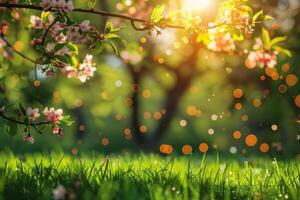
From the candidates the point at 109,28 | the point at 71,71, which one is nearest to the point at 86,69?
the point at 71,71

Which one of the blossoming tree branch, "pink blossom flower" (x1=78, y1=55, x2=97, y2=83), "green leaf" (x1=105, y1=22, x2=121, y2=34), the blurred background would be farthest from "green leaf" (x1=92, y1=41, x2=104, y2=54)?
the blurred background

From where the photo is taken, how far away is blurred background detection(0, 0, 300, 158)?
32.6ft

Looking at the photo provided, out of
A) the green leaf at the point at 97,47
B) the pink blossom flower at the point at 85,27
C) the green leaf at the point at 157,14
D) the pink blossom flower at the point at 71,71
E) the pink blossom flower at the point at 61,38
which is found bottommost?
the pink blossom flower at the point at 71,71

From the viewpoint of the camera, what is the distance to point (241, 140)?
24.8 meters

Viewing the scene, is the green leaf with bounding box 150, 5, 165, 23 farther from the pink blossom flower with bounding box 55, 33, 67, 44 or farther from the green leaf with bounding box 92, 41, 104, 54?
the pink blossom flower with bounding box 55, 33, 67, 44

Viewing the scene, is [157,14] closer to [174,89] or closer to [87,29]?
[87,29]

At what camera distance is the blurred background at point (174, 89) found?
32.6ft

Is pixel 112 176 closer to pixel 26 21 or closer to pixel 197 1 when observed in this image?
pixel 197 1

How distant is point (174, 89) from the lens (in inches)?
749

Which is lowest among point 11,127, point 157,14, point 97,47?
point 11,127

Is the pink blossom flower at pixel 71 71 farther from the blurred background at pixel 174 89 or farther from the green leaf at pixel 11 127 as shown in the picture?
the blurred background at pixel 174 89

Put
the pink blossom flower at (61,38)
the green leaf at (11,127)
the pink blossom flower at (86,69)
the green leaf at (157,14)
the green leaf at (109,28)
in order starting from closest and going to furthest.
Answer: the green leaf at (157,14)
the green leaf at (109,28)
the green leaf at (11,127)
the pink blossom flower at (61,38)
the pink blossom flower at (86,69)

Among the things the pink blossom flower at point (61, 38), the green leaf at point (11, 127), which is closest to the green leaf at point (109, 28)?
the pink blossom flower at point (61, 38)

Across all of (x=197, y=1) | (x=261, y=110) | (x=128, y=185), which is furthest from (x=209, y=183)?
(x=261, y=110)
